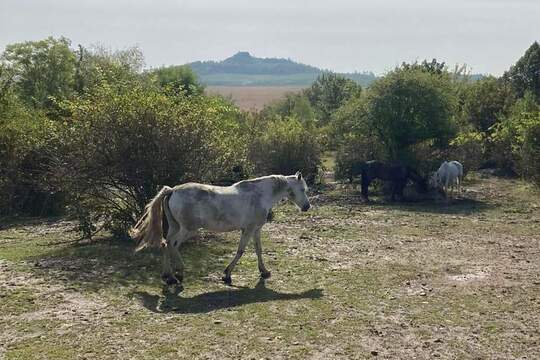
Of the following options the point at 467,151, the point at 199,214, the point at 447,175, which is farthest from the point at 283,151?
the point at 199,214

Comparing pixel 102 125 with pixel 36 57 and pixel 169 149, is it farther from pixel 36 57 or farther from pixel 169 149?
pixel 36 57

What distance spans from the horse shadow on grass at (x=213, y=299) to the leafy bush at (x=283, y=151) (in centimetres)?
1638

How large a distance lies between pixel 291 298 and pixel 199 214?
2.28 metres

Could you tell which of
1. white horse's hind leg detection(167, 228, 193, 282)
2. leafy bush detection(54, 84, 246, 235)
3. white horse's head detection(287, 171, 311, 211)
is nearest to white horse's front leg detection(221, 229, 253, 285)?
white horse's hind leg detection(167, 228, 193, 282)

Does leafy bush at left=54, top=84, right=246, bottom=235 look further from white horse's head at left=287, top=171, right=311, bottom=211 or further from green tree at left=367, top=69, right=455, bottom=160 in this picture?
green tree at left=367, top=69, right=455, bottom=160

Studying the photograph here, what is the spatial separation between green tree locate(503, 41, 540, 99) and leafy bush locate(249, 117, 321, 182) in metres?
22.4

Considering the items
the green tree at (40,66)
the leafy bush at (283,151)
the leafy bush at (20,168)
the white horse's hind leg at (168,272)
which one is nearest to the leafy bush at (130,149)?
the white horse's hind leg at (168,272)

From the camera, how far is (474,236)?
599 inches

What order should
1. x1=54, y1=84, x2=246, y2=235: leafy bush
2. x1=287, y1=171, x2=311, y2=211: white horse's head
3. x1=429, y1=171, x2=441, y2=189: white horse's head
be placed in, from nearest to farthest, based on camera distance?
x1=287, y1=171, x2=311, y2=211: white horse's head, x1=54, y1=84, x2=246, y2=235: leafy bush, x1=429, y1=171, x2=441, y2=189: white horse's head

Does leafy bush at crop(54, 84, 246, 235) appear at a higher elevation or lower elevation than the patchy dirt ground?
higher

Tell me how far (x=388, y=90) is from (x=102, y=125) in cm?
1506

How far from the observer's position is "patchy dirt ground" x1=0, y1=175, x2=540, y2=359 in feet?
24.3

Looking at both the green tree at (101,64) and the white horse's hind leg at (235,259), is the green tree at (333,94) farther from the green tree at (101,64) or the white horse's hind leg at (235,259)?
the white horse's hind leg at (235,259)

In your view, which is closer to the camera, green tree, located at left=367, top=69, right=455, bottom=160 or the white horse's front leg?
the white horse's front leg
